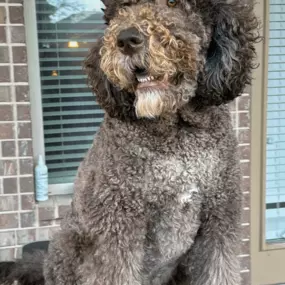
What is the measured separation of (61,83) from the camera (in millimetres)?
3211

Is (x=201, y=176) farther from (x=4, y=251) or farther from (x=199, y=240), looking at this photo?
(x=4, y=251)

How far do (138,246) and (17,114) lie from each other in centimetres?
129

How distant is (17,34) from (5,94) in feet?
1.07

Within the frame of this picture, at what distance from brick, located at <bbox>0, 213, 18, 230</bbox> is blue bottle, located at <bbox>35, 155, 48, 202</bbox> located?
164 millimetres

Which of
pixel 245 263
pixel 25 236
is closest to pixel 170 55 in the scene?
pixel 25 236

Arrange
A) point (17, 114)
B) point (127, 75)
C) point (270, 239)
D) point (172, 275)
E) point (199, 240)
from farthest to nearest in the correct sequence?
point (270, 239) → point (17, 114) → point (172, 275) → point (199, 240) → point (127, 75)

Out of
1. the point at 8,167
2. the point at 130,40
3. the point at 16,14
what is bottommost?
the point at 8,167

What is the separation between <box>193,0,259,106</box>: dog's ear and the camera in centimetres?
185

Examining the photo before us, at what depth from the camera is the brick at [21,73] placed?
2930mm

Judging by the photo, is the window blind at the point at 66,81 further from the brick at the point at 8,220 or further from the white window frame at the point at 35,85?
the brick at the point at 8,220

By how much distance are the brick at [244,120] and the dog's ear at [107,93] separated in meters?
1.42

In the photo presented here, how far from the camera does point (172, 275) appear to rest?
236 cm

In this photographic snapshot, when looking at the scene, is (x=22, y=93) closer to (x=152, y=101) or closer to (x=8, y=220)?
(x=8, y=220)

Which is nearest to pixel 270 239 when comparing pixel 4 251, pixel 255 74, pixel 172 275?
pixel 255 74
